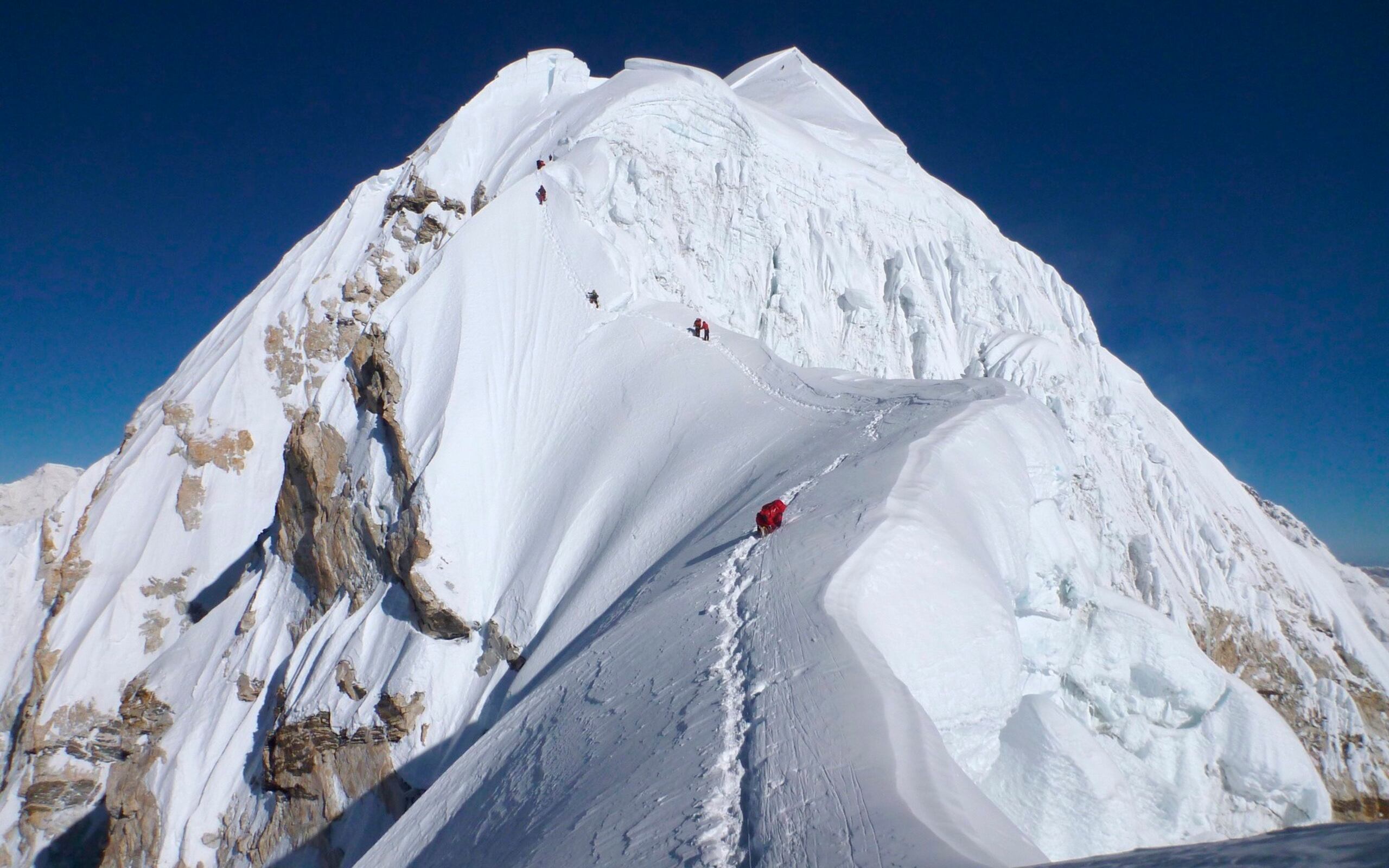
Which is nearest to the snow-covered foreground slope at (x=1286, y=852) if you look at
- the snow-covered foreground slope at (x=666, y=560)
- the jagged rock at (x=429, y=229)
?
the snow-covered foreground slope at (x=666, y=560)

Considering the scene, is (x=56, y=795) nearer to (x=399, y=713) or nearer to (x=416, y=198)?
(x=399, y=713)

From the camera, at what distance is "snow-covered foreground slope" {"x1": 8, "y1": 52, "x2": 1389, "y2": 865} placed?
537cm

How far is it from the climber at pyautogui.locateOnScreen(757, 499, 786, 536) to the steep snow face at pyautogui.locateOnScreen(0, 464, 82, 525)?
77.8 metres

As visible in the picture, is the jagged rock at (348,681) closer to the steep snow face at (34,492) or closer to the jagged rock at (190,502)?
the jagged rock at (190,502)

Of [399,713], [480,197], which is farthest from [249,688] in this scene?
[480,197]

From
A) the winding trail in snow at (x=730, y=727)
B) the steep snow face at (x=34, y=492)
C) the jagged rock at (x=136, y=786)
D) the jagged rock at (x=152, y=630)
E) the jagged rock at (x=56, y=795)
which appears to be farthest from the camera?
the steep snow face at (x=34, y=492)

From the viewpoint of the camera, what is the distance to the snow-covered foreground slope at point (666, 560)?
5371mm

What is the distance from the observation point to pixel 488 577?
13.6 m

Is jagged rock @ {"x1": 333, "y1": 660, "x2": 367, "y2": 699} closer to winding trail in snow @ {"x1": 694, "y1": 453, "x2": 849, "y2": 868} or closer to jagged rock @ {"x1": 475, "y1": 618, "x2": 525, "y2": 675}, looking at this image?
jagged rock @ {"x1": 475, "y1": 618, "x2": 525, "y2": 675}

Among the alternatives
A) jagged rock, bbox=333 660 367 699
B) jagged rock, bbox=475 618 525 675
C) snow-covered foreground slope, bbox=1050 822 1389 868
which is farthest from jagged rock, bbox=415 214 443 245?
snow-covered foreground slope, bbox=1050 822 1389 868

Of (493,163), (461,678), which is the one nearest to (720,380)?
(461,678)

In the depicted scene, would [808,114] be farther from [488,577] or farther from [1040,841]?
[1040,841]

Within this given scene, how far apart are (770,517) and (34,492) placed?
8764 centimetres

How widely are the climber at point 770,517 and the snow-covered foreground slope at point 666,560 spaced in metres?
0.28
